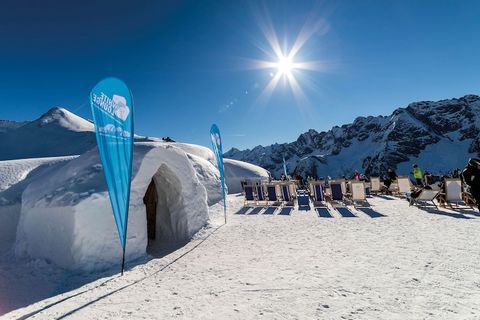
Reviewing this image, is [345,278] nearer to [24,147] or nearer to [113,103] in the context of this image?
[113,103]

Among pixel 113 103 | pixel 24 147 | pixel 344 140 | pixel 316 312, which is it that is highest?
pixel 344 140

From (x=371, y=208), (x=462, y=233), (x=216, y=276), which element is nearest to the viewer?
(x=216, y=276)

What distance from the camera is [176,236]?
805 centimetres

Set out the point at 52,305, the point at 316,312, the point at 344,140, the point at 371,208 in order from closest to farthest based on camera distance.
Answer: the point at 316,312
the point at 52,305
the point at 371,208
the point at 344,140

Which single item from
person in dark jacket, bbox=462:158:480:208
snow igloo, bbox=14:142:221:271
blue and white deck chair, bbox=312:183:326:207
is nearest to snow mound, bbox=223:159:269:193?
blue and white deck chair, bbox=312:183:326:207

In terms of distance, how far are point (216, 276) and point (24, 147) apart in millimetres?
26924

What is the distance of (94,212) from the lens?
561 centimetres

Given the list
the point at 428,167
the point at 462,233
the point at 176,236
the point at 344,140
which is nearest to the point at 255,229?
the point at 176,236

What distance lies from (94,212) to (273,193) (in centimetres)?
885

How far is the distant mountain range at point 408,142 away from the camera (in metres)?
102

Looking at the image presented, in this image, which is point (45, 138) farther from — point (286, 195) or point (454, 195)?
point (454, 195)

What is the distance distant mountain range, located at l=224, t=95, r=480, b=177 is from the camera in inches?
4013

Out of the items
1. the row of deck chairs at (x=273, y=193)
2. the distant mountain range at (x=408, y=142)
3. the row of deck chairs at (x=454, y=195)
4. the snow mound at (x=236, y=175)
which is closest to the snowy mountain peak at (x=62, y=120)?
the snow mound at (x=236, y=175)

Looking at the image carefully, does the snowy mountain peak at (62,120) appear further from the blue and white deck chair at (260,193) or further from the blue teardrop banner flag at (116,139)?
the blue teardrop banner flag at (116,139)
